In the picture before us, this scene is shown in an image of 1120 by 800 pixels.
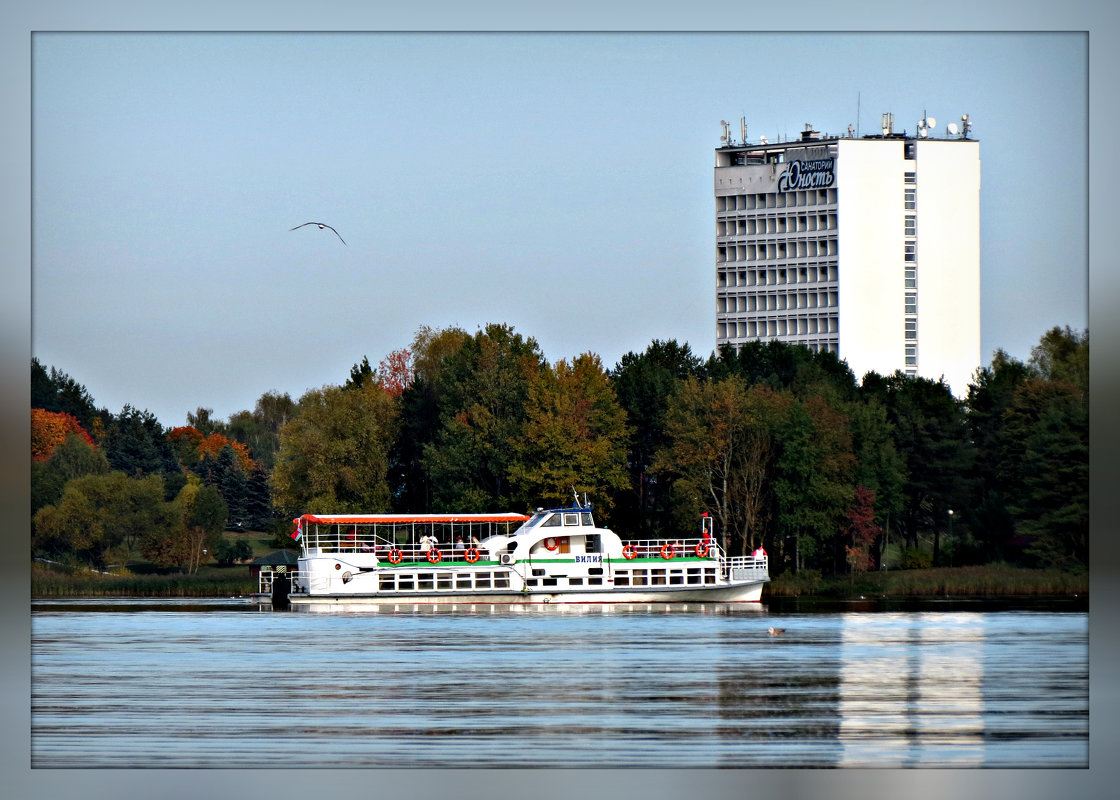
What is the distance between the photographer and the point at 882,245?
143m

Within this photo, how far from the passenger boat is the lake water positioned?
8.25m

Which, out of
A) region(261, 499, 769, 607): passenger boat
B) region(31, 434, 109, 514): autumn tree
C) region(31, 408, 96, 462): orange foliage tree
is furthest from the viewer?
region(31, 408, 96, 462): orange foliage tree

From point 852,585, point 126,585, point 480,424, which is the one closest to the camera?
point 852,585

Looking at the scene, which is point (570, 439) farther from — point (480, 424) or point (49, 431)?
point (49, 431)

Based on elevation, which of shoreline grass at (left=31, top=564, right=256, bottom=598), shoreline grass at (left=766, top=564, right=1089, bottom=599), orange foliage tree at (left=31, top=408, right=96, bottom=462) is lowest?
shoreline grass at (left=31, top=564, right=256, bottom=598)

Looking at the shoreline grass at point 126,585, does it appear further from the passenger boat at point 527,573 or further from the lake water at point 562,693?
the lake water at point 562,693

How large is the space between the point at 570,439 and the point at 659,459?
4.48 metres

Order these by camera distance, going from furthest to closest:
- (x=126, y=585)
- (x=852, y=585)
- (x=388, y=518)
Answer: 1. (x=126, y=585)
2. (x=852, y=585)
3. (x=388, y=518)

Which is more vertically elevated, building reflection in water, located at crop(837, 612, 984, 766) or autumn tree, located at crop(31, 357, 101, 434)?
autumn tree, located at crop(31, 357, 101, 434)

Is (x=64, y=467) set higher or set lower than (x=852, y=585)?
higher

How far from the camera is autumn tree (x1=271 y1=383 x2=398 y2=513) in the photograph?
86.4 m

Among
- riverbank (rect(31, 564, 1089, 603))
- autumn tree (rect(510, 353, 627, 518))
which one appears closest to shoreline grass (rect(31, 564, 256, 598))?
riverbank (rect(31, 564, 1089, 603))

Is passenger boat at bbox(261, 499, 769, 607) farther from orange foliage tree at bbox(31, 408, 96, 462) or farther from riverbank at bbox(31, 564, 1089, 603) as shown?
orange foliage tree at bbox(31, 408, 96, 462)

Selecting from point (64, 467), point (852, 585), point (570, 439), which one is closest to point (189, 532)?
point (64, 467)
